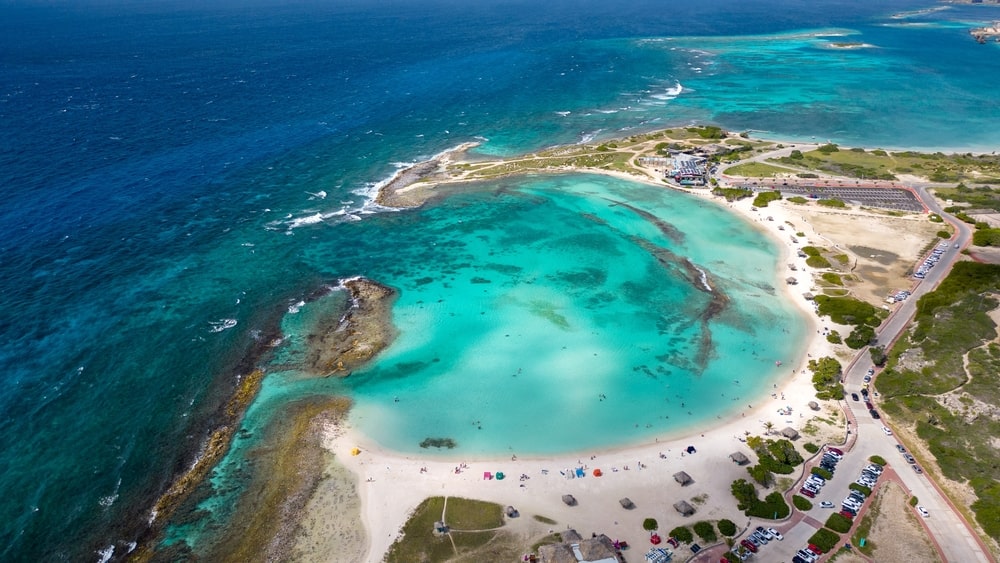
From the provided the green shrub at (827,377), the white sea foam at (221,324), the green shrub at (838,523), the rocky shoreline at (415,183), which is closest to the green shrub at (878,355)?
the green shrub at (827,377)

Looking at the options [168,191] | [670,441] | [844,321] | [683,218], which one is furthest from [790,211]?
[168,191]

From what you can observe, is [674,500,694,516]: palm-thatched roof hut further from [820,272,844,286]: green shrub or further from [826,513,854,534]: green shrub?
[820,272,844,286]: green shrub

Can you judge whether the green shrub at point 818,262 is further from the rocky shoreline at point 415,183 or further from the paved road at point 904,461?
the rocky shoreline at point 415,183

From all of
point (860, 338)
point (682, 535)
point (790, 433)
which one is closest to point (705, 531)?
point (682, 535)

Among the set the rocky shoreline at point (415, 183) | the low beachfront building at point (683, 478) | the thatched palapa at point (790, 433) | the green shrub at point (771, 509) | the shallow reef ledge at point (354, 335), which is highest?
the green shrub at point (771, 509)

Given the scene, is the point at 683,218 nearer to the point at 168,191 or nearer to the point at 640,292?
the point at 640,292
